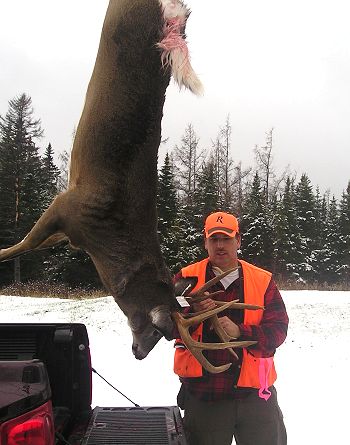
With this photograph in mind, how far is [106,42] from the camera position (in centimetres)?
281

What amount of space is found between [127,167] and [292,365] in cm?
761

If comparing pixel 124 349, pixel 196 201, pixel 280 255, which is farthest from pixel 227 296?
pixel 280 255

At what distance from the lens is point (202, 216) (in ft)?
116

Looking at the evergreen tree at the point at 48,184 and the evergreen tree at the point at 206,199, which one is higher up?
the evergreen tree at the point at 206,199

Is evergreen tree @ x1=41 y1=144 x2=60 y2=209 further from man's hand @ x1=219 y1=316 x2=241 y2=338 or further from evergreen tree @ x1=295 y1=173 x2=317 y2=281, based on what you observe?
evergreen tree @ x1=295 y1=173 x2=317 y2=281

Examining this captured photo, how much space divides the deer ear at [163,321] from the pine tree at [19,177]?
3.43m

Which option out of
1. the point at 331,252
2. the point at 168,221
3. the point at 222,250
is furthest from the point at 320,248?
the point at 222,250

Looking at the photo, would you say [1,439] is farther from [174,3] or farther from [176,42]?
[174,3]

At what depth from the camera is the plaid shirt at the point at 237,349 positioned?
3.35 m

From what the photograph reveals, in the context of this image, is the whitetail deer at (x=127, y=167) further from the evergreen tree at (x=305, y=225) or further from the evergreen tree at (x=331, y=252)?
the evergreen tree at (x=331, y=252)

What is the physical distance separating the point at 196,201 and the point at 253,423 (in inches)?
1299

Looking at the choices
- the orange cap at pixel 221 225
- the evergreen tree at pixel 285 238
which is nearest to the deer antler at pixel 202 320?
the orange cap at pixel 221 225

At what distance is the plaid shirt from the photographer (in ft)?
11.0

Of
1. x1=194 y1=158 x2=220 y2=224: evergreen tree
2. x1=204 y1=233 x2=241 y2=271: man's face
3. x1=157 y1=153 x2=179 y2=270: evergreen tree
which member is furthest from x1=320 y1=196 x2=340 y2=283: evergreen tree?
x1=204 y1=233 x2=241 y2=271: man's face
